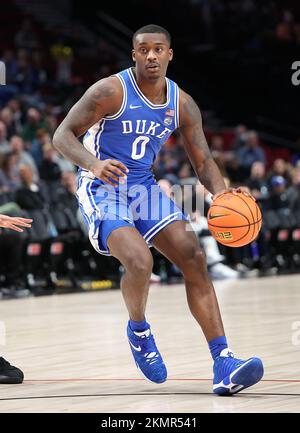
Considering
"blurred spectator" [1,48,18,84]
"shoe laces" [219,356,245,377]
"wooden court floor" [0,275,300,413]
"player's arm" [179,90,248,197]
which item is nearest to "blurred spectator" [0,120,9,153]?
"wooden court floor" [0,275,300,413]

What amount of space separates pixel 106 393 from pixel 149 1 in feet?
67.6

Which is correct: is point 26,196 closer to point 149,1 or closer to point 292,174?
point 292,174

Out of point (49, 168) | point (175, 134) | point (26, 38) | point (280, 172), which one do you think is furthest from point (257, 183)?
point (26, 38)

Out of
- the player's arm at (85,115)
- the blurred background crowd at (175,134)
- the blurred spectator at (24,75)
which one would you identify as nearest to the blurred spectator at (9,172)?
the blurred background crowd at (175,134)

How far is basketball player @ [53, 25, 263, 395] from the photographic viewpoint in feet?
19.3

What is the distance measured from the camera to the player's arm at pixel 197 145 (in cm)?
630

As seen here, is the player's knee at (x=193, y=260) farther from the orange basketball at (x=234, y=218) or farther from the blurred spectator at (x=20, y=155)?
the blurred spectator at (x=20, y=155)

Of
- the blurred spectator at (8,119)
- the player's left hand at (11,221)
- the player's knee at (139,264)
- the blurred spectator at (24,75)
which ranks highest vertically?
the blurred spectator at (24,75)

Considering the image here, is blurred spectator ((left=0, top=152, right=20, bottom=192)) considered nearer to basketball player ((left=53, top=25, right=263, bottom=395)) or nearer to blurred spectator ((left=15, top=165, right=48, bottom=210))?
blurred spectator ((left=15, top=165, right=48, bottom=210))

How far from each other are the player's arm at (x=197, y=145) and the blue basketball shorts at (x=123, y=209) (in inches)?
12.4

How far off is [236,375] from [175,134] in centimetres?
1455

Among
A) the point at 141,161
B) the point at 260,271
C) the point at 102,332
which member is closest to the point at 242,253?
the point at 260,271

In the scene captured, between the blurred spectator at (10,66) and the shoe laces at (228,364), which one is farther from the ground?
the blurred spectator at (10,66)

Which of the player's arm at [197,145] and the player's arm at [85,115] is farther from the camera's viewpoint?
the player's arm at [197,145]
